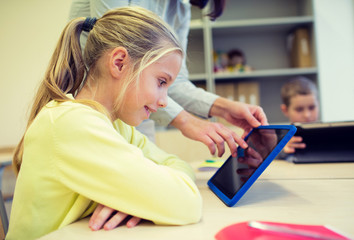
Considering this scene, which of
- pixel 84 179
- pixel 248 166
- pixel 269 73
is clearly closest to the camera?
pixel 84 179

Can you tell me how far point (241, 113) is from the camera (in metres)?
0.95

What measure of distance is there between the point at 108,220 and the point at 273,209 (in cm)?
31

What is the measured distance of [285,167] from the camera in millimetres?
1022

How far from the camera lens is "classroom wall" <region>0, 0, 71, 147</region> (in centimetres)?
251

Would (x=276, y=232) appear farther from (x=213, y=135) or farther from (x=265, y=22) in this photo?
(x=265, y=22)

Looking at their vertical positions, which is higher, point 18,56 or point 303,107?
point 18,56

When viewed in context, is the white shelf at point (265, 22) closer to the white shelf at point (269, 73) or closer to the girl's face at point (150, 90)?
the white shelf at point (269, 73)

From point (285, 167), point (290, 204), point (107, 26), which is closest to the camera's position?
point (290, 204)

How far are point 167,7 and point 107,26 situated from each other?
1.43 ft

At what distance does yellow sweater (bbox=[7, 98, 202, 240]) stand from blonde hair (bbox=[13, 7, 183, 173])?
0.14m

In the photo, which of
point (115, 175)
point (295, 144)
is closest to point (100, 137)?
point (115, 175)

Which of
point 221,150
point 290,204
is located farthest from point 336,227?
point 221,150

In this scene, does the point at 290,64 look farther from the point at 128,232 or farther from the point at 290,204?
the point at 128,232

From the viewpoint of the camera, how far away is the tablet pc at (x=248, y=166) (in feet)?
1.93
